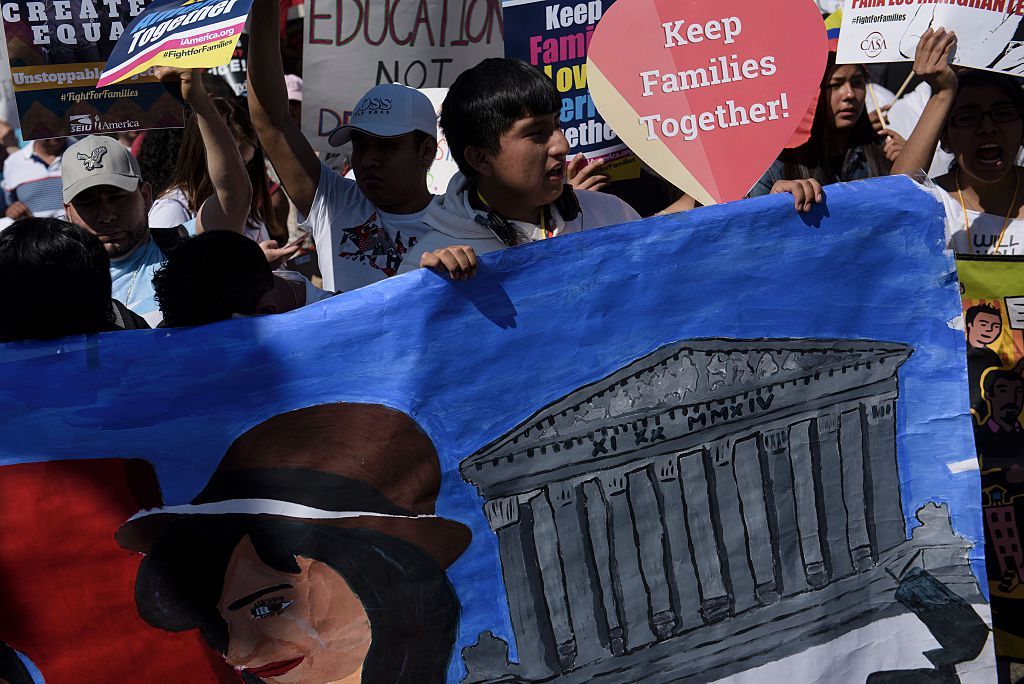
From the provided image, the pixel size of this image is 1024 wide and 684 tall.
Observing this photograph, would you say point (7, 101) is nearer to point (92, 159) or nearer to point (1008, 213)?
point (92, 159)

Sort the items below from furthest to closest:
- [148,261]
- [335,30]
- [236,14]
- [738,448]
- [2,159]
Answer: [2,159] → [335,30] → [148,261] → [738,448] → [236,14]

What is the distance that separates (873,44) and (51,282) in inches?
97.5

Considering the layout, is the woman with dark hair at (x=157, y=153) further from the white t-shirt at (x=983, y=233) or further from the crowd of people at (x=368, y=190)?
the white t-shirt at (x=983, y=233)

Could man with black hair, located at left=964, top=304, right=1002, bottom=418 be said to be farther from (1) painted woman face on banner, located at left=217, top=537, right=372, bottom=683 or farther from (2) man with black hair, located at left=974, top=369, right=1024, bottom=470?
(1) painted woman face on banner, located at left=217, top=537, right=372, bottom=683

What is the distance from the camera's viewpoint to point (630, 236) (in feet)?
8.93

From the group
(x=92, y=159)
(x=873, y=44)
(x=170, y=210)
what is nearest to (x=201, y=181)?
(x=170, y=210)

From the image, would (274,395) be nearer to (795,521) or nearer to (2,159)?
(795,521)

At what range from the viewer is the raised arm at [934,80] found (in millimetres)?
3402

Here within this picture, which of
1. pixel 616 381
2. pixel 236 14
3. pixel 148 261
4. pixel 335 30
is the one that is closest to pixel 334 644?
pixel 616 381

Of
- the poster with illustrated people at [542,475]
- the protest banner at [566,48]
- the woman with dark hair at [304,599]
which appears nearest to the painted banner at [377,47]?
the protest banner at [566,48]

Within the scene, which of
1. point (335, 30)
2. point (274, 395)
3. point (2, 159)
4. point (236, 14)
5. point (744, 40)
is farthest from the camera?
point (2, 159)

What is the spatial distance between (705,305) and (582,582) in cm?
70

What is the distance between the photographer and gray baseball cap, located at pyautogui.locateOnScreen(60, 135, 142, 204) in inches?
143

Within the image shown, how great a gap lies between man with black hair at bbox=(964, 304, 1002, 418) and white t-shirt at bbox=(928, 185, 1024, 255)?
10.2 inches
